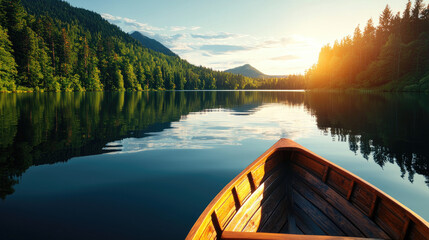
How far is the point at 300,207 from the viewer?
18.1 ft

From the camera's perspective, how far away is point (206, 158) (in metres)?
10.3

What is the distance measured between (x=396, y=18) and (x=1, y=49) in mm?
116450

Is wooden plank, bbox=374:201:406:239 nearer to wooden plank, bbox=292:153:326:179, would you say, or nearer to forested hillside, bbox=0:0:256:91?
wooden plank, bbox=292:153:326:179

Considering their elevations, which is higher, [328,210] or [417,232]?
[417,232]

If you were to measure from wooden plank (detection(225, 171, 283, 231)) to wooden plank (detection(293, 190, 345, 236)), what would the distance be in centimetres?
63

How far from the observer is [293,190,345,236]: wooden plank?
4.76 meters

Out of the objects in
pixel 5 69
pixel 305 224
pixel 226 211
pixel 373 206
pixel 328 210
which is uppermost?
pixel 5 69

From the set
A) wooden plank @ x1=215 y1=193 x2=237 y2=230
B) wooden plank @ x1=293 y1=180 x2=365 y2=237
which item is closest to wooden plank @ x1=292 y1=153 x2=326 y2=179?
wooden plank @ x1=293 y1=180 x2=365 y2=237

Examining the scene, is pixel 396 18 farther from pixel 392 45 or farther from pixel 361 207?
pixel 361 207

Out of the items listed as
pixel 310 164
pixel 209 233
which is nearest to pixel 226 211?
pixel 209 233

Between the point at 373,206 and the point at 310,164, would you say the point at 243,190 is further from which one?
the point at 373,206

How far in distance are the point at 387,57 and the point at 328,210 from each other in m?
83.9

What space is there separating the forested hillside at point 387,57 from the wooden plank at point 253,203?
69.3m

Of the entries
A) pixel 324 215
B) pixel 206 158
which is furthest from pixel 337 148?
pixel 324 215
